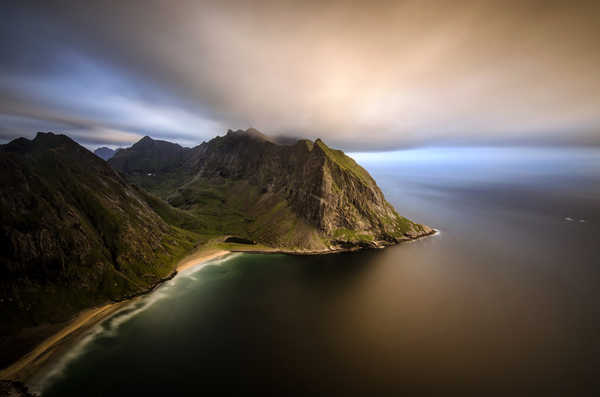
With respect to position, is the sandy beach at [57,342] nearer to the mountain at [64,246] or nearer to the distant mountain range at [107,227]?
the distant mountain range at [107,227]

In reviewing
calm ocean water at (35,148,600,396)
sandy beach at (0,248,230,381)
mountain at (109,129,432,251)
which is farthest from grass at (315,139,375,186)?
sandy beach at (0,248,230,381)

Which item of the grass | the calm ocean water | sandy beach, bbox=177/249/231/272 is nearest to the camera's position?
the calm ocean water

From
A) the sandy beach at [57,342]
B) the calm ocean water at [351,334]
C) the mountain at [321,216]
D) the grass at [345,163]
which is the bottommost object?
the sandy beach at [57,342]

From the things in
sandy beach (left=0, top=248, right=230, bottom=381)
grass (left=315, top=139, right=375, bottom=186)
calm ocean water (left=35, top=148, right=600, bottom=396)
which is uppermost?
grass (left=315, top=139, right=375, bottom=186)

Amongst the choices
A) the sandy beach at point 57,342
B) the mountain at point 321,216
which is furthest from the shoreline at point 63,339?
the mountain at point 321,216

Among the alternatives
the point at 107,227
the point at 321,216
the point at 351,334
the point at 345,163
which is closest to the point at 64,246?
the point at 107,227

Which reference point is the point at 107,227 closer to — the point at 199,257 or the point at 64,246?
the point at 64,246

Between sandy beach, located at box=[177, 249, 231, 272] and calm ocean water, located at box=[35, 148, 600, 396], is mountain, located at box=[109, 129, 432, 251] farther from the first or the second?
calm ocean water, located at box=[35, 148, 600, 396]
